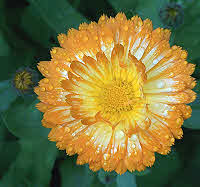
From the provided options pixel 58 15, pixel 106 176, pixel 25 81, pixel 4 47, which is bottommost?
pixel 106 176

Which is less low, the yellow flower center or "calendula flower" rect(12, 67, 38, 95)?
"calendula flower" rect(12, 67, 38, 95)

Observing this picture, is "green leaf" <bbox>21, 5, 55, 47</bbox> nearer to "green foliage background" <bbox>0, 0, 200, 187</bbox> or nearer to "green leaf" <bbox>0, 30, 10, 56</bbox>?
"green foliage background" <bbox>0, 0, 200, 187</bbox>

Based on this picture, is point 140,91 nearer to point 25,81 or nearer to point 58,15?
point 25,81

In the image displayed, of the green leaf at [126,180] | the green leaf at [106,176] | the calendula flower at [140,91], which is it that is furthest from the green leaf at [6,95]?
the green leaf at [126,180]

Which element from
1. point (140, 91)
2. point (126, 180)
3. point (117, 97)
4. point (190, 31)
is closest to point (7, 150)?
point (126, 180)

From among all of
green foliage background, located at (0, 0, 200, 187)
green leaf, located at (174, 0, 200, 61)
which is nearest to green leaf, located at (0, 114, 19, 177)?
green foliage background, located at (0, 0, 200, 187)

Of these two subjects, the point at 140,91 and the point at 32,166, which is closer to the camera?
the point at 140,91

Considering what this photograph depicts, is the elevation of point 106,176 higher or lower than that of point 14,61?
lower
